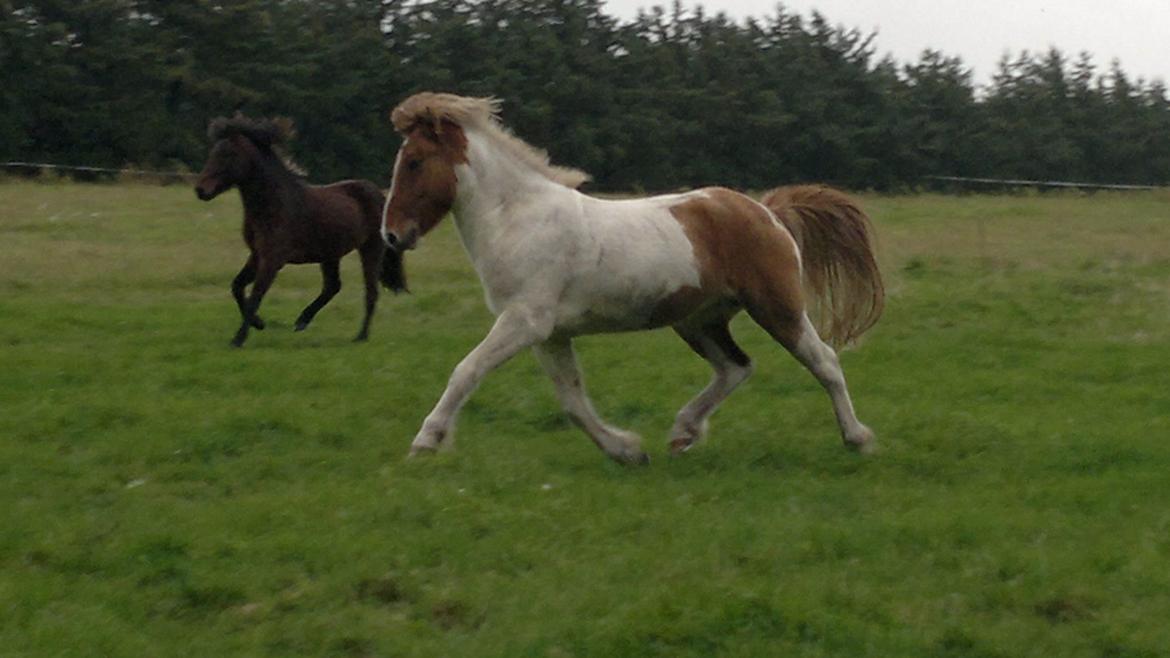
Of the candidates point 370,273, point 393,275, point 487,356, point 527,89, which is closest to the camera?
point 487,356

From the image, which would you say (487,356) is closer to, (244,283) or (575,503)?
(575,503)

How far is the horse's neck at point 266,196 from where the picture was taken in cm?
1594

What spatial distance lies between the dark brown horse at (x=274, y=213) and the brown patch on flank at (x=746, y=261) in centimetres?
712

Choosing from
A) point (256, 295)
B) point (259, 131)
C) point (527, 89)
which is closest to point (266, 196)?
point (259, 131)

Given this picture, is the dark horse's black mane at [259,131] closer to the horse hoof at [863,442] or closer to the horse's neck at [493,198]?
the horse's neck at [493,198]

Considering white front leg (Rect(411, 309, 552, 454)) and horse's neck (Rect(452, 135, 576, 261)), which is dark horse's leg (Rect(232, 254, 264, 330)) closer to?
horse's neck (Rect(452, 135, 576, 261))

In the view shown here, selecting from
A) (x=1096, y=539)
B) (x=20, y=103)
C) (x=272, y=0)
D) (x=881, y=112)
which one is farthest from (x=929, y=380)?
(x=881, y=112)

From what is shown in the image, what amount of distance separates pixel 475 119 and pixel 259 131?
24.8ft

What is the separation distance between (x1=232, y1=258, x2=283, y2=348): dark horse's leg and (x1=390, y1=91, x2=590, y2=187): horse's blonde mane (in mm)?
6432

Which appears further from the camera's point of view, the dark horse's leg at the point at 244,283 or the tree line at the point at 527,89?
the tree line at the point at 527,89

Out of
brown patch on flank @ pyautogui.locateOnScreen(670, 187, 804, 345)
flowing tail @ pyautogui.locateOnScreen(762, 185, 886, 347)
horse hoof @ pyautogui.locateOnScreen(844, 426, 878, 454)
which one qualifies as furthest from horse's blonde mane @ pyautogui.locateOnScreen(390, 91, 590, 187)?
horse hoof @ pyautogui.locateOnScreen(844, 426, 878, 454)

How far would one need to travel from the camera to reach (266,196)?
1598 cm

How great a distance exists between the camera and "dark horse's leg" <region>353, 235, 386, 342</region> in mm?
16141

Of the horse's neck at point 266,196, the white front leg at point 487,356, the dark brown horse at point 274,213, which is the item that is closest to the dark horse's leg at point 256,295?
the dark brown horse at point 274,213
